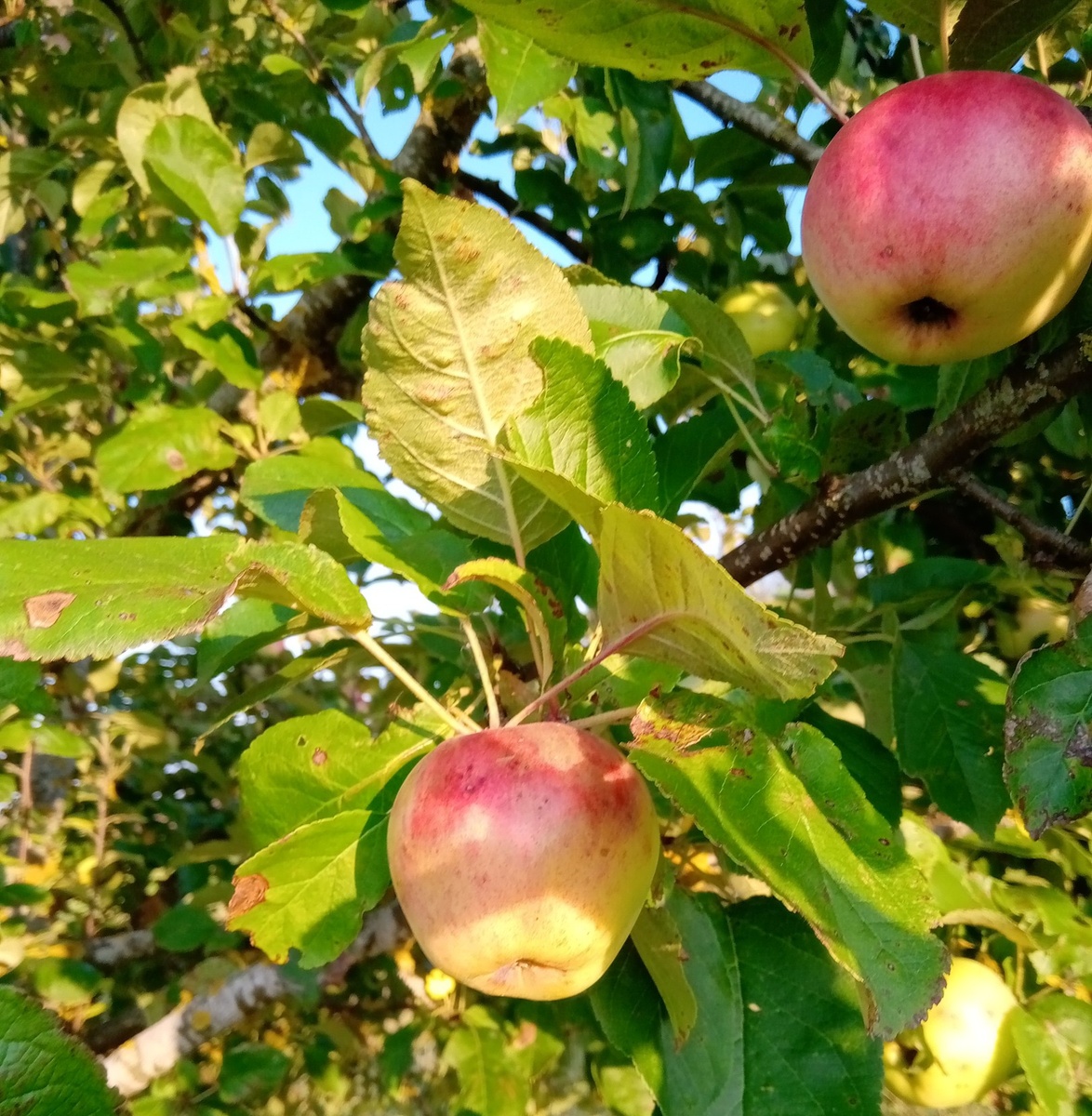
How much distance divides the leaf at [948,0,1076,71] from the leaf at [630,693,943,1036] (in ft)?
1.68

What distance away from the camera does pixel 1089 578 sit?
0.59 m

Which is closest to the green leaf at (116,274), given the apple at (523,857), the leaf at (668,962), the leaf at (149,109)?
the leaf at (149,109)

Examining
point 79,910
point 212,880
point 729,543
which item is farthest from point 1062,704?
point 729,543

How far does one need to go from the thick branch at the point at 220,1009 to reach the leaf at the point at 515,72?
40.7 inches

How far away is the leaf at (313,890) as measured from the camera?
64 centimetres

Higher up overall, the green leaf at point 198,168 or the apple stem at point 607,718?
the green leaf at point 198,168

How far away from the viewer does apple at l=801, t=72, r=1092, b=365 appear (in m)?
0.52

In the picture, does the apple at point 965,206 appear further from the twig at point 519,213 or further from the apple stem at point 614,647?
the twig at point 519,213

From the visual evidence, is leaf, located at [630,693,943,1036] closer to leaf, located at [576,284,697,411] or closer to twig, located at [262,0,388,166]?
leaf, located at [576,284,697,411]

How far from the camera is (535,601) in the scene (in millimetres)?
630

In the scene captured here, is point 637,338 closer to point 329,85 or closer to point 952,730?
point 952,730

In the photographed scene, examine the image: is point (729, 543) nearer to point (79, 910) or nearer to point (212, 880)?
point (212, 880)

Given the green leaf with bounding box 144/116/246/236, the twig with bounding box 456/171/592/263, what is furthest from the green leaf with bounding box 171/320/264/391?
the twig with bounding box 456/171/592/263

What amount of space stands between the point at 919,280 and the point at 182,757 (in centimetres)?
191
